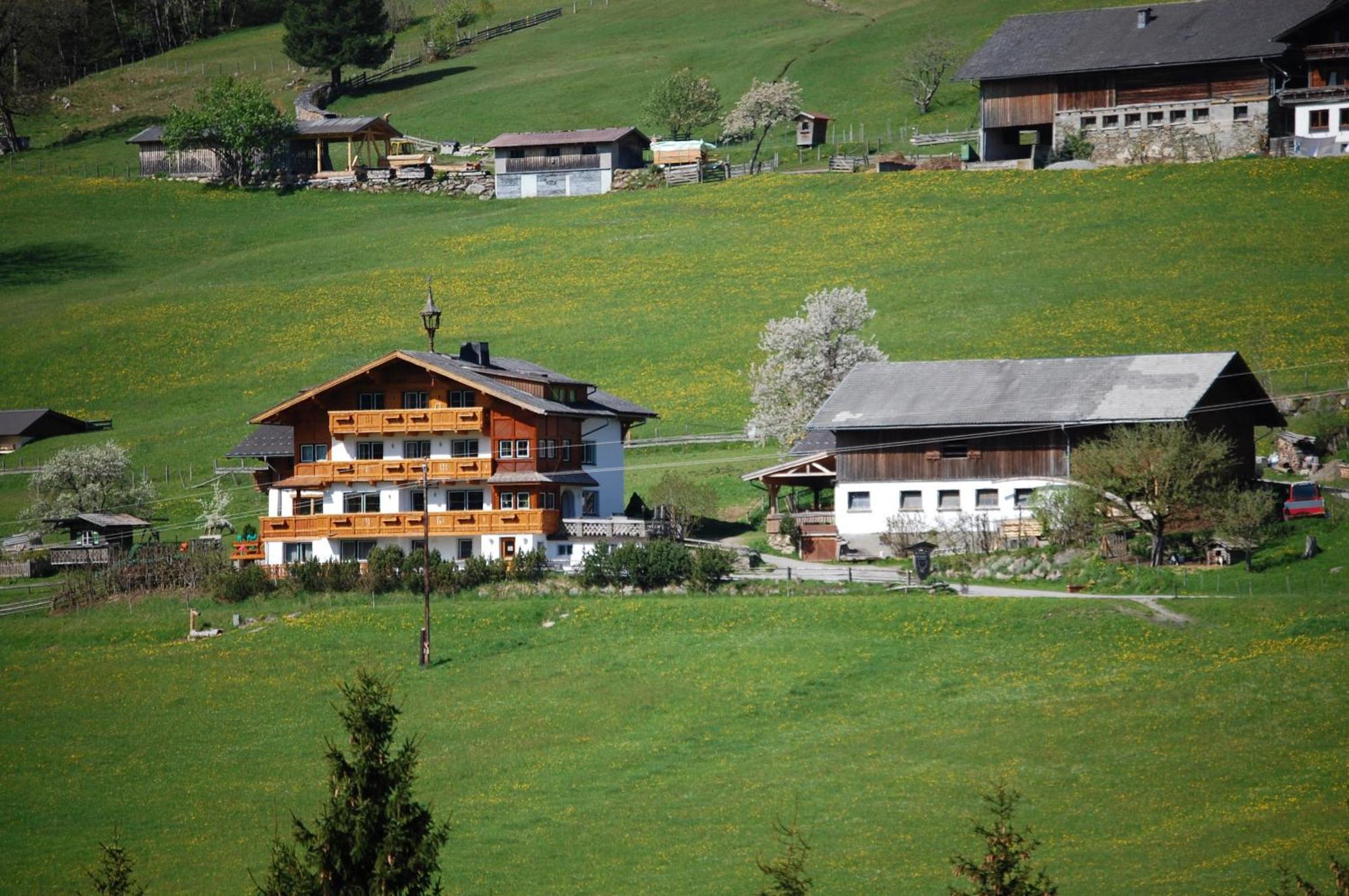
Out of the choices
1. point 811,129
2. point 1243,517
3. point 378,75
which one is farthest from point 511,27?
point 1243,517

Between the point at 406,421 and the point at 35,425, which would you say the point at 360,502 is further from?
the point at 35,425

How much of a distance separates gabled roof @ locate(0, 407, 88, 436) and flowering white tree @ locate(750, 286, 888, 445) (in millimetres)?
35962

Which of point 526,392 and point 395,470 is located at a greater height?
point 526,392

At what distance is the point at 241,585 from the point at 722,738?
24.1 meters

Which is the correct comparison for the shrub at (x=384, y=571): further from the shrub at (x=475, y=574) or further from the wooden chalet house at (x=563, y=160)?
the wooden chalet house at (x=563, y=160)

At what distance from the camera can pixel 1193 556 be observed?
54.3m

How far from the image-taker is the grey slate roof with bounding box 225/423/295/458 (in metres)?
69.9

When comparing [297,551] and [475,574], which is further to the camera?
[297,551]

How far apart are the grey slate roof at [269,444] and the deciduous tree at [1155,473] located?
3231cm

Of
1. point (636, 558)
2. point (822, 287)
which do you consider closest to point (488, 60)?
point (822, 287)

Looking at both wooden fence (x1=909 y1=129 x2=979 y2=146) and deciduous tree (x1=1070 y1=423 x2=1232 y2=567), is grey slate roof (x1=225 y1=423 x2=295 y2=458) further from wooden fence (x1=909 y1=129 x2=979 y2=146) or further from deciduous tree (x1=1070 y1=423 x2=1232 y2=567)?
wooden fence (x1=909 y1=129 x2=979 y2=146)

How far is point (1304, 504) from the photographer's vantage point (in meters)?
56.1

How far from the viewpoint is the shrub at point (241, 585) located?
5859 centimetres

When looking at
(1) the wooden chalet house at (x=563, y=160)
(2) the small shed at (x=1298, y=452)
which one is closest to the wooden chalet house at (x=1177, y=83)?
(1) the wooden chalet house at (x=563, y=160)
